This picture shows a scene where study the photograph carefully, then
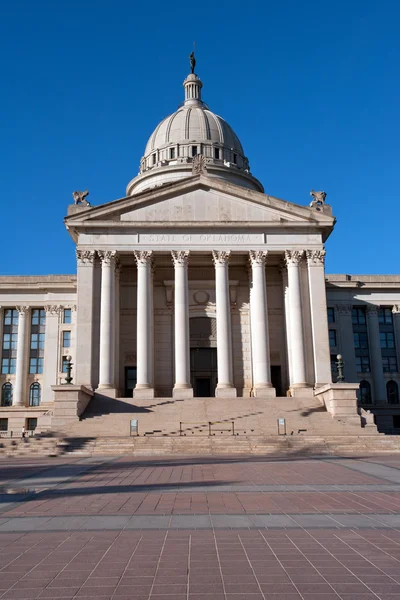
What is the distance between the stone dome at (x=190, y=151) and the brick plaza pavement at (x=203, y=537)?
53.3 meters

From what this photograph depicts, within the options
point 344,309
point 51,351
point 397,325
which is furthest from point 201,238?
point 397,325

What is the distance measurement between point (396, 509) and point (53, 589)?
23.9ft

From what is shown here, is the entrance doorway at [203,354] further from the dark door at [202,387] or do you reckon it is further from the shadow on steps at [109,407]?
the shadow on steps at [109,407]

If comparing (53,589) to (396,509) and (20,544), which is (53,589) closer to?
(20,544)

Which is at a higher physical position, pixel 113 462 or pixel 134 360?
pixel 134 360

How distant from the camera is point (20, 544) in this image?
8625 mm

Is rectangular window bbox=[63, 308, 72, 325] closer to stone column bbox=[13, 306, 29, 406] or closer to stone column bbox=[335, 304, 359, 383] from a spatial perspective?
stone column bbox=[13, 306, 29, 406]

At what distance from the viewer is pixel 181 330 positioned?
42.8m

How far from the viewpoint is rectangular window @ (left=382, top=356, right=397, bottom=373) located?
61.7 m

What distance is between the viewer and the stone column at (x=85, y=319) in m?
42.0

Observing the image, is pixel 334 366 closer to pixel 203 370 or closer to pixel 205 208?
pixel 203 370

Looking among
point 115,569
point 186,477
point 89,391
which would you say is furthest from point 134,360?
point 115,569

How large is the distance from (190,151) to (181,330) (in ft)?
109

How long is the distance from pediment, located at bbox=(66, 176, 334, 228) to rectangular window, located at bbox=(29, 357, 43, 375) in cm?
2060
